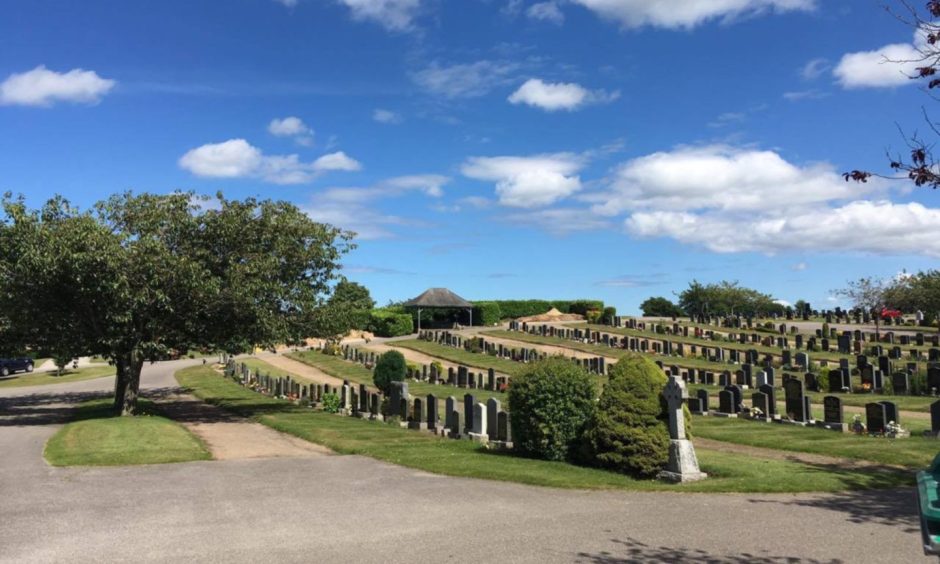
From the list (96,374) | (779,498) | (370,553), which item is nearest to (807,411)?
(779,498)

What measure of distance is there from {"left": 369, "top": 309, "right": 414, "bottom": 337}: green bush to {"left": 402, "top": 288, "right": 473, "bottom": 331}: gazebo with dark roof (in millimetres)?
1211

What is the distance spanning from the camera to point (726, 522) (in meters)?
7.88

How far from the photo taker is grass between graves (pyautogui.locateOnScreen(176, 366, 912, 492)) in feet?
33.7

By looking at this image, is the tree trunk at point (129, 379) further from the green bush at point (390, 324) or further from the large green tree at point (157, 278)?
the green bush at point (390, 324)

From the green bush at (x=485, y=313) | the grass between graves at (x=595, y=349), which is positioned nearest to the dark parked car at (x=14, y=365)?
the grass between graves at (x=595, y=349)

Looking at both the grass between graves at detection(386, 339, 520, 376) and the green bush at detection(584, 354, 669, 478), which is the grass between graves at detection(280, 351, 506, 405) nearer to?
the grass between graves at detection(386, 339, 520, 376)

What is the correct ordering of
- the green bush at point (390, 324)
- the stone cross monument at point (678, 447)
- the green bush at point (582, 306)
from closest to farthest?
1. the stone cross monument at point (678, 447)
2. the green bush at point (390, 324)
3. the green bush at point (582, 306)

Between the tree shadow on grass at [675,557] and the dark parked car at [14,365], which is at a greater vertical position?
the dark parked car at [14,365]

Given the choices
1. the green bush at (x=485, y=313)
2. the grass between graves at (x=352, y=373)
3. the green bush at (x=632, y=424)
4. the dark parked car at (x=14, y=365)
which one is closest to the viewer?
the green bush at (x=632, y=424)

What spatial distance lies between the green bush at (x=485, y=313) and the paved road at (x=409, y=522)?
2143 inches

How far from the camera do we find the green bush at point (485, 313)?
66.1 metres

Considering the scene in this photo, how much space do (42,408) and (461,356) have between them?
74.2 feet

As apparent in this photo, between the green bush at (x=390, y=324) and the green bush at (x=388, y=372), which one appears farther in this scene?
the green bush at (x=390, y=324)

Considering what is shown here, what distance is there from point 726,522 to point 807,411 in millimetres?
11413
